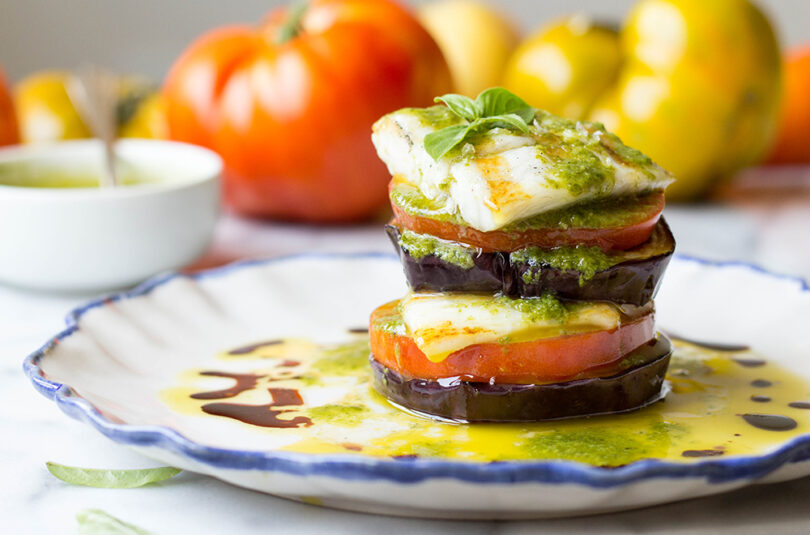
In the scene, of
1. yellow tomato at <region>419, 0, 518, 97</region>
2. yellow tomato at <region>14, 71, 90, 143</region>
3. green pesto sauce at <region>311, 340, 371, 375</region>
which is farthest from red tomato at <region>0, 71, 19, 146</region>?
green pesto sauce at <region>311, 340, 371, 375</region>

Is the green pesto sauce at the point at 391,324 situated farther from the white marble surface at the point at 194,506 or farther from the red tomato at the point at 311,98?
the red tomato at the point at 311,98

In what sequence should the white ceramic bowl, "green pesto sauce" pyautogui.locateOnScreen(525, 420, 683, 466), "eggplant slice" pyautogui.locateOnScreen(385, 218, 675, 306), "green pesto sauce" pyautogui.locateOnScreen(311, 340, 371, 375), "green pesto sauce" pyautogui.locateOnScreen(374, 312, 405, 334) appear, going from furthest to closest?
the white ceramic bowl < "green pesto sauce" pyautogui.locateOnScreen(311, 340, 371, 375) < "green pesto sauce" pyautogui.locateOnScreen(374, 312, 405, 334) < "eggplant slice" pyautogui.locateOnScreen(385, 218, 675, 306) < "green pesto sauce" pyautogui.locateOnScreen(525, 420, 683, 466)

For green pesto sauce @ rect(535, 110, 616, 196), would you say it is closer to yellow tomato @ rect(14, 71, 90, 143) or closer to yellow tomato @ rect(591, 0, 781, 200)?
yellow tomato @ rect(591, 0, 781, 200)

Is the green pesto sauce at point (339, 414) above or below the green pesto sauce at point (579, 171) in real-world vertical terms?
below

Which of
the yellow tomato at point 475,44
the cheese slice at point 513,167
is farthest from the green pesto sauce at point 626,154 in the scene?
the yellow tomato at point 475,44

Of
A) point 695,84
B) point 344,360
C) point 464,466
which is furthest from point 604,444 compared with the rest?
point 695,84
